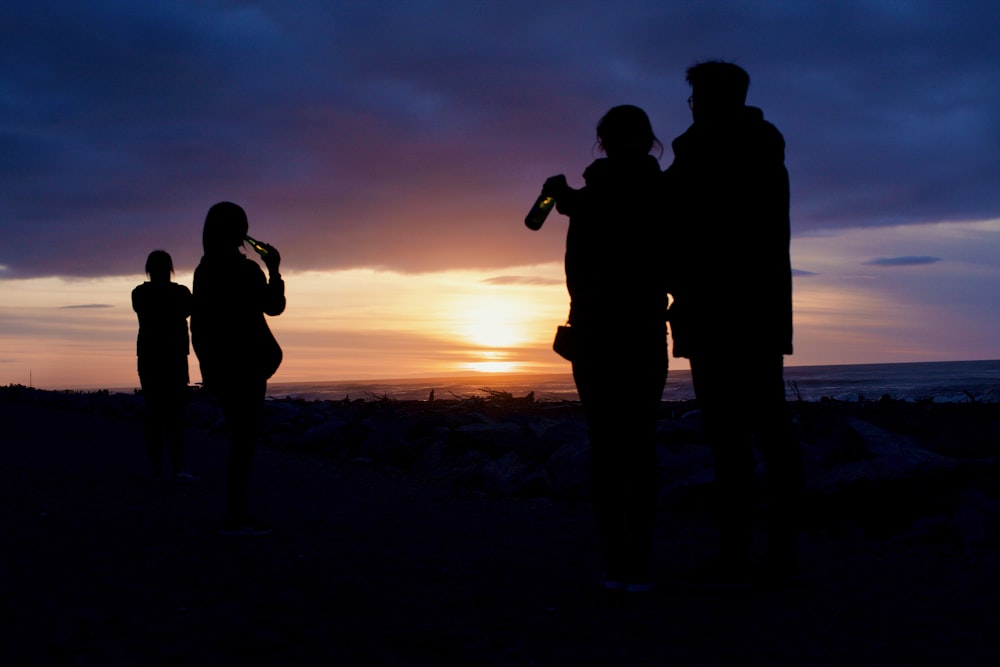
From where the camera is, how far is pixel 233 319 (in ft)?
18.6

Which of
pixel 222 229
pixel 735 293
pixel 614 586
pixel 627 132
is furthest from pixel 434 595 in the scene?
pixel 222 229

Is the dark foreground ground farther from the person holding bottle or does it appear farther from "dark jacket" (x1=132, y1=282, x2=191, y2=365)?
"dark jacket" (x1=132, y1=282, x2=191, y2=365)

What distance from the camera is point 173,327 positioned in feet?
29.7

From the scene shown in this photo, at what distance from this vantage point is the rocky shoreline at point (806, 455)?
20.2 feet

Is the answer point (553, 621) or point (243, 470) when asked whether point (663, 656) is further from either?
point (243, 470)

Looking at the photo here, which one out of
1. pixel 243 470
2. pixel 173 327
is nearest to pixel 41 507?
pixel 243 470

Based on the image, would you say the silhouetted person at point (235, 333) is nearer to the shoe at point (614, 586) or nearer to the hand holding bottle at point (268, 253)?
the hand holding bottle at point (268, 253)

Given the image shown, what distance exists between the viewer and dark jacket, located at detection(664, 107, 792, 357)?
4.02m

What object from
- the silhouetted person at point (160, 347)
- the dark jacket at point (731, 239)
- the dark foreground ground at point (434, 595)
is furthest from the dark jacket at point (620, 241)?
the silhouetted person at point (160, 347)

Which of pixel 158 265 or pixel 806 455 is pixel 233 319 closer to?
pixel 158 265

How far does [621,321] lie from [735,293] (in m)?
0.56

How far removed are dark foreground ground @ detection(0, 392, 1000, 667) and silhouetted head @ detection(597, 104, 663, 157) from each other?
198cm

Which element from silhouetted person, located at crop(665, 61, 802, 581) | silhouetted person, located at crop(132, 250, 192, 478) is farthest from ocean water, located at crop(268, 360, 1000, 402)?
silhouetted person, located at crop(132, 250, 192, 478)

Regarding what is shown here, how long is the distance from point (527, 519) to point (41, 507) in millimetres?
3639
